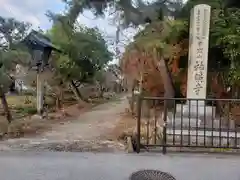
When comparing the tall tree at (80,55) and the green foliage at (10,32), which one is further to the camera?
the tall tree at (80,55)

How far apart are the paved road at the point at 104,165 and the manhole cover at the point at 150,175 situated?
0.09 metres

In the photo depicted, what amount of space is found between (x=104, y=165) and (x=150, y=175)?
661 millimetres

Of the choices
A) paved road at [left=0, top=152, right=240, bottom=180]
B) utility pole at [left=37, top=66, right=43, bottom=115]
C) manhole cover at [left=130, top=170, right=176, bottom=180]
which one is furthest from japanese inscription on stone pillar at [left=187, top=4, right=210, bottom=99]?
utility pole at [left=37, top=66, right=43, bottom=115]

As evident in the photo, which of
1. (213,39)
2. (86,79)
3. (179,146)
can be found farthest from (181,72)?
(86,79)

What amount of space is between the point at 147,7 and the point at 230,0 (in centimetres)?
332

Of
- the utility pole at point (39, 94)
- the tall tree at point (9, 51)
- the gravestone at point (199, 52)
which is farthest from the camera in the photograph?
the utility pole at point (39, 94)

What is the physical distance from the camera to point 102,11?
26.3ft

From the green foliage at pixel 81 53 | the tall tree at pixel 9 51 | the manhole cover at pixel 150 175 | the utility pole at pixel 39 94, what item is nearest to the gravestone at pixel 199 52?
the manhole cover at pixel 150 175

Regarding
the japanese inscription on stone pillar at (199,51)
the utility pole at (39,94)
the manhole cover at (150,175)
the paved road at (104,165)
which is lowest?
the manhole cover at (150,175)

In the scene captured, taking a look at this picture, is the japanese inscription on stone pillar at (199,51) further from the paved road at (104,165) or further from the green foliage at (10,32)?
the green foliage at (10,32)

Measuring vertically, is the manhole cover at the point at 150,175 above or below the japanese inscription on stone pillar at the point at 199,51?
below

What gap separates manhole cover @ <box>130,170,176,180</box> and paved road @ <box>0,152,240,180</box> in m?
0.09

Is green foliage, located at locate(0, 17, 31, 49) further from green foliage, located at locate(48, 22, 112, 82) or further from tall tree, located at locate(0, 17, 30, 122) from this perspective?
green foliage, located at locate(48, 22, 112, 82)

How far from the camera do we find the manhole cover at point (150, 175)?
11.9ft
